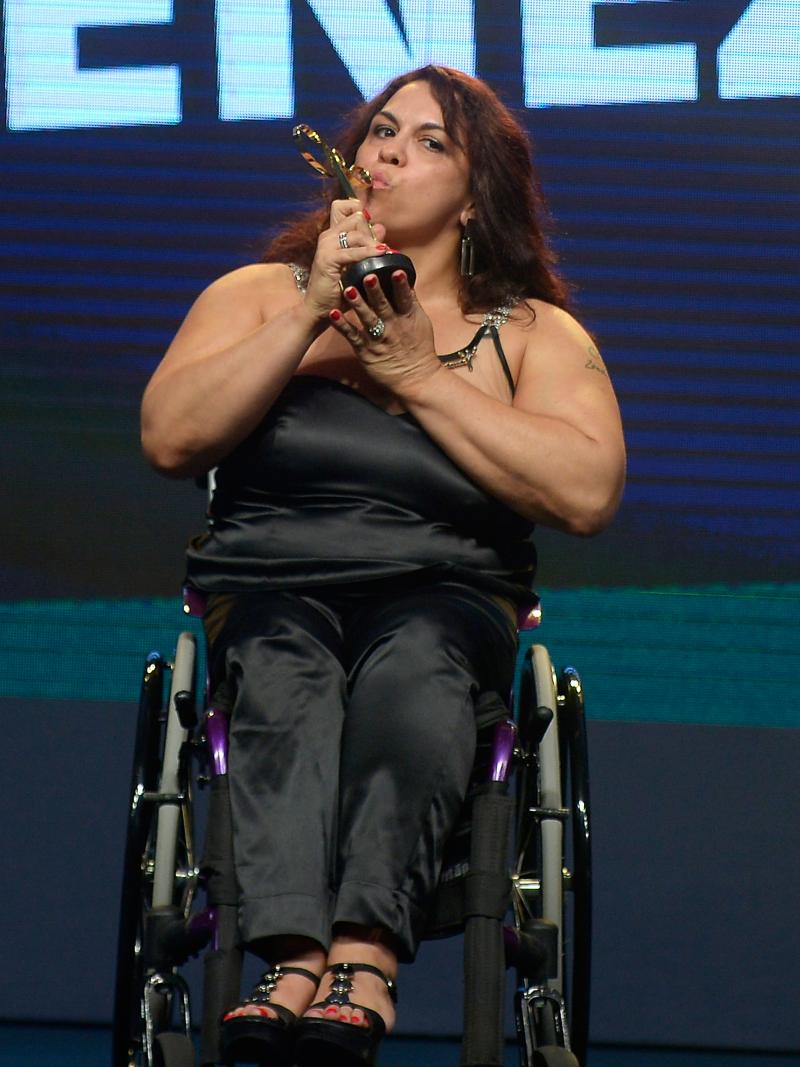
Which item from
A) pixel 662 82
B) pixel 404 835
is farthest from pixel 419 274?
pixel 662 82

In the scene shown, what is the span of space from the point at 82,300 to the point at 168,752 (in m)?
1.29

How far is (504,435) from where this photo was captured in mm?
1917

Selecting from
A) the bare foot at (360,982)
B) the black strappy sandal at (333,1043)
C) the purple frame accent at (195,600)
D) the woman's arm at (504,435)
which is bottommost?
the black strappy sandal at (333,1043)

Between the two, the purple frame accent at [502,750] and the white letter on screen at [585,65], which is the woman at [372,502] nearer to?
the purple frame accent at [502,750]

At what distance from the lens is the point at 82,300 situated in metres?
2.97

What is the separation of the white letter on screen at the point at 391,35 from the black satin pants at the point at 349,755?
4.80ft

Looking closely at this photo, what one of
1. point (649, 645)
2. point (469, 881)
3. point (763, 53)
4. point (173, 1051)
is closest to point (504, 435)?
point (469, 881)

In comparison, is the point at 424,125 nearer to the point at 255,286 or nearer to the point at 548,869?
the point at 255,286

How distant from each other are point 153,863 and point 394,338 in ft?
2.28

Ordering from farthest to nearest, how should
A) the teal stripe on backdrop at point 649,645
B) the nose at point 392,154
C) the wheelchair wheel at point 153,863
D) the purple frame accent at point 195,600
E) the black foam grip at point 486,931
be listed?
the teal stripe on backdrop at point 649,645 < the nose at point 392,154 < the purple frame accent at point 195,600 < the wheelchair wheel at point 153,863 < the black foam grip at point 486,931

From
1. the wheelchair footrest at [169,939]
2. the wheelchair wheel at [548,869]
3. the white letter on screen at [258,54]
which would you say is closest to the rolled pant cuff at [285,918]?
the wheelchair footrest at [169,939]

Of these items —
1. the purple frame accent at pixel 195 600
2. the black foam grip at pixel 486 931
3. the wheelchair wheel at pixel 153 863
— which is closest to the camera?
the black foam grip at pixel 486 931

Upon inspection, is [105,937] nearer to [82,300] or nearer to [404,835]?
[82,300]

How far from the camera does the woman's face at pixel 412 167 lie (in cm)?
214
